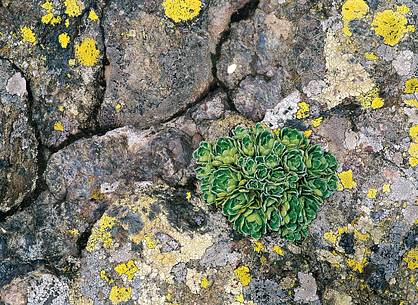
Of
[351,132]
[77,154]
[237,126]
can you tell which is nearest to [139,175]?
[77,154]

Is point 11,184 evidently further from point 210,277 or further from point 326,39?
point 326,39

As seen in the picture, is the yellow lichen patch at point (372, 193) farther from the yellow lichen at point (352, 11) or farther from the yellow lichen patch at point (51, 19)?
the yellow lichen patch at point (51, 19)

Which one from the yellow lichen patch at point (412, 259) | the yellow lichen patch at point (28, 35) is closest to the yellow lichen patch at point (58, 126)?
the yellow lichen patch at point (28, 35)

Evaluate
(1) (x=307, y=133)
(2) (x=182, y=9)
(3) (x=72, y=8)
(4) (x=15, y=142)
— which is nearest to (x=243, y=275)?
(1) (x=307, y=133)

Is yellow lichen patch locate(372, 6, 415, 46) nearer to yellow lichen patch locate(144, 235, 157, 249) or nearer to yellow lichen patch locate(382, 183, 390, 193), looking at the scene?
yellow lichen patch locate(382, 183, 390, 193)

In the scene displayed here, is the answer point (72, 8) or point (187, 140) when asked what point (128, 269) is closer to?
point (187, 140)

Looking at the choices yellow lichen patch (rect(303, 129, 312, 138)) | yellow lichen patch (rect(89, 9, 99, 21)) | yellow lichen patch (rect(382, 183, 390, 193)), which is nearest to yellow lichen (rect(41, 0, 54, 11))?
yellow lichen patch (rect(89, 9, 99, 21))
